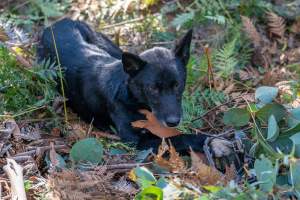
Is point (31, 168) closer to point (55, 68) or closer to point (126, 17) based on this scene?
point (55, 68)

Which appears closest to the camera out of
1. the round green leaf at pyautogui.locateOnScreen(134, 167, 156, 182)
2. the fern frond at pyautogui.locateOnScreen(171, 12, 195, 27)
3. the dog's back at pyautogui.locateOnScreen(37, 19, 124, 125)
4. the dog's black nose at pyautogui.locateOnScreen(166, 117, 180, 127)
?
the round green leaf at pyautogui.locateOnScreen(134, 167, 156, 182)

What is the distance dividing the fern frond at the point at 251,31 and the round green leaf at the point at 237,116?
2.62 metres

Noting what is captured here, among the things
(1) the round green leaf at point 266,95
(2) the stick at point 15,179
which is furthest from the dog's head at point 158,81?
(2) the stick at point 15,179

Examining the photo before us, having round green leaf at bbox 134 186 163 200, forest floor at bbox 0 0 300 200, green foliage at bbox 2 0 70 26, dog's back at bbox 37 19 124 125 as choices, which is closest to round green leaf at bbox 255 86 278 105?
forest floor at bbox 0 0 300 200

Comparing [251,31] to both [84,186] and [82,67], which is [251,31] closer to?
[82,67]

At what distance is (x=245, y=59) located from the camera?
275 inches

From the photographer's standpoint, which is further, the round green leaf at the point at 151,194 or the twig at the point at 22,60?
the twig at the point at 22,60

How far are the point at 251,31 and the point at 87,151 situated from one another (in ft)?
10.4

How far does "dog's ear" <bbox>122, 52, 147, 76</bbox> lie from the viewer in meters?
4.83

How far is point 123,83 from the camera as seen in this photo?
5121 mm

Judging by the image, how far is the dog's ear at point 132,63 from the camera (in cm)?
483

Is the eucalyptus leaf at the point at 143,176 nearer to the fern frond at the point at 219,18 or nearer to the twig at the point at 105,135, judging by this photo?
the twig at the point at 105,135

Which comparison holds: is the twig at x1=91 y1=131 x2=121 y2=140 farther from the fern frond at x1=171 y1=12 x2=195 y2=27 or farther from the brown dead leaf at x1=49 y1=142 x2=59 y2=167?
the fern frond at x1=171 y1=12 x2=195 y2=27

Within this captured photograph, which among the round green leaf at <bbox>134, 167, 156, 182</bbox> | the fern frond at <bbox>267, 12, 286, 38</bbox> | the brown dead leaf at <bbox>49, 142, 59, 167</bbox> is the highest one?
the fern frond at <bbox>267, 12, 286, 38</bbox>
